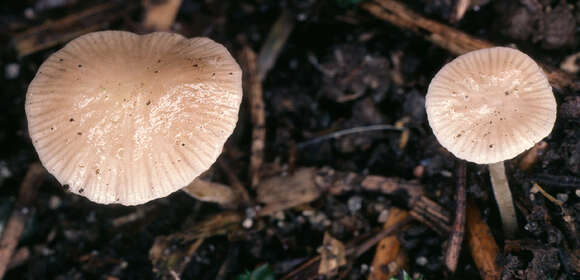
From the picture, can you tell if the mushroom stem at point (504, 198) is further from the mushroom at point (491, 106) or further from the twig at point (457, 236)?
the mushroom at point (491, 106)

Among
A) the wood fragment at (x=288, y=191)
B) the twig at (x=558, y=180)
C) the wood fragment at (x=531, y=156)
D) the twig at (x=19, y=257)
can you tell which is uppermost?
the wood fragment at (x=531, y=156)

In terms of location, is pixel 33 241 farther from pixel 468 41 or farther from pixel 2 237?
pixel 468 41

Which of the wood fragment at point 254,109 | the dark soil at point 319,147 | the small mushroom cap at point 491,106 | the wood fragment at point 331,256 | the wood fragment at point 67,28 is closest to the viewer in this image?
the small mushroom cap at point 491,106

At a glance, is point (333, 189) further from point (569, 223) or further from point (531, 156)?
point (569, 223)

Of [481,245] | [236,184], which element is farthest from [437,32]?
[236,184]

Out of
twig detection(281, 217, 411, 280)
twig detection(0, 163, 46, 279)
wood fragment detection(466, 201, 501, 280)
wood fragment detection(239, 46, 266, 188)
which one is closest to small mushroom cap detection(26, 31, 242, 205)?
→ wood fragment detection(239, 46, 266, 188)

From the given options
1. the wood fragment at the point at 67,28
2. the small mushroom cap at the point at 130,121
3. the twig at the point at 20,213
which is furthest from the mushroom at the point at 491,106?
the twig at the point at 20,213

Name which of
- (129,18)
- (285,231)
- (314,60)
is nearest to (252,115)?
(314,60)
